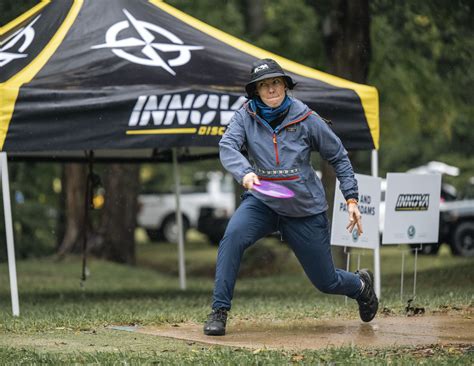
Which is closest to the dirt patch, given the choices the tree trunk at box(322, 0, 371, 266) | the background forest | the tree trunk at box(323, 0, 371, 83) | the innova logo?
the innova logo

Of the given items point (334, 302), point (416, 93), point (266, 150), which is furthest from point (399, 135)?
point (266, 150)

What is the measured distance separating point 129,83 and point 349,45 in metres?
5.19

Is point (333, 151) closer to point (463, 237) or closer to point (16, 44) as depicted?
point (16, 44)

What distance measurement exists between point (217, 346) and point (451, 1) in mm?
8142

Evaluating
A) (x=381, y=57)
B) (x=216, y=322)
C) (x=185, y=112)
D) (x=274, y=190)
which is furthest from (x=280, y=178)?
(x=381, y=57)

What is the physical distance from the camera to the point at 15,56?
10.3m

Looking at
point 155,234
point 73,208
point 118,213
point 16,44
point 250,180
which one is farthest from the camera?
point 155,234

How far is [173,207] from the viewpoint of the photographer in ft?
108

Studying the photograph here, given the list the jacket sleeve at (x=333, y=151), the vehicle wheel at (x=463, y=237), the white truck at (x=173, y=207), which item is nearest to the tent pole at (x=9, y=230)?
the jacket sleeve at (x=333, y=151)

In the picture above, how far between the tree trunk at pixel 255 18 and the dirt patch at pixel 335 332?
13.7 meters

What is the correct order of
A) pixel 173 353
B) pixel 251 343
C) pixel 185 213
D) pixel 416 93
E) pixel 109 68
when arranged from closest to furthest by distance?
1. pixel 173 353
2. pixel 251 343
3. pixel 109 68
4. pixel 416 93
5. pixel 185 213

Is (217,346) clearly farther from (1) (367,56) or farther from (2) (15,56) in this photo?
(1) (367,56)

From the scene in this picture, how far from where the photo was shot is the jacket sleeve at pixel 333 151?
7602 mm

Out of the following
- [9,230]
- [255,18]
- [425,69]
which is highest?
[255,18]
